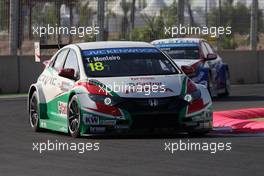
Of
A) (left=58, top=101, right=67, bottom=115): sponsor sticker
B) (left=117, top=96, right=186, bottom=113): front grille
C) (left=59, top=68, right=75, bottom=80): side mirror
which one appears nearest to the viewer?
(left=117, top=96, right=186, bottom=113): front grille

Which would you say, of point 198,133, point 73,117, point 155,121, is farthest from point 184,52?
point 155,121

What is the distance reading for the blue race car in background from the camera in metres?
20.9

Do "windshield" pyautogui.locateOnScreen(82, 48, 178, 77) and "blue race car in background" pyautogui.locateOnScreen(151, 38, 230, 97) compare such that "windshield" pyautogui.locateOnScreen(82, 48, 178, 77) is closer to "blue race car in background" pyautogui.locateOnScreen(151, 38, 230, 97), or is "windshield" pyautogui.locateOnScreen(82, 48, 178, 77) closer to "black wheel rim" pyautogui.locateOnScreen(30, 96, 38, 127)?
"black wheel rim" pyautogui.locateOnScreen(30, 96, 38, 127)

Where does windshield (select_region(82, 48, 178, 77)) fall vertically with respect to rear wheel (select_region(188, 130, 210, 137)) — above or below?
above

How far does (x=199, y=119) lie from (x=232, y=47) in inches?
693

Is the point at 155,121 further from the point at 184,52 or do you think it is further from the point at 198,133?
the point at 184,52

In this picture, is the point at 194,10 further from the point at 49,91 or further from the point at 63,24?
the point at 49,91

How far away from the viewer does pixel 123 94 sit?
12.7m

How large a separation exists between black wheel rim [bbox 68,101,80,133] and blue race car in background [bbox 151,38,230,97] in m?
7.56

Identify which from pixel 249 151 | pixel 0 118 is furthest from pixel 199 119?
pixel 0 118
